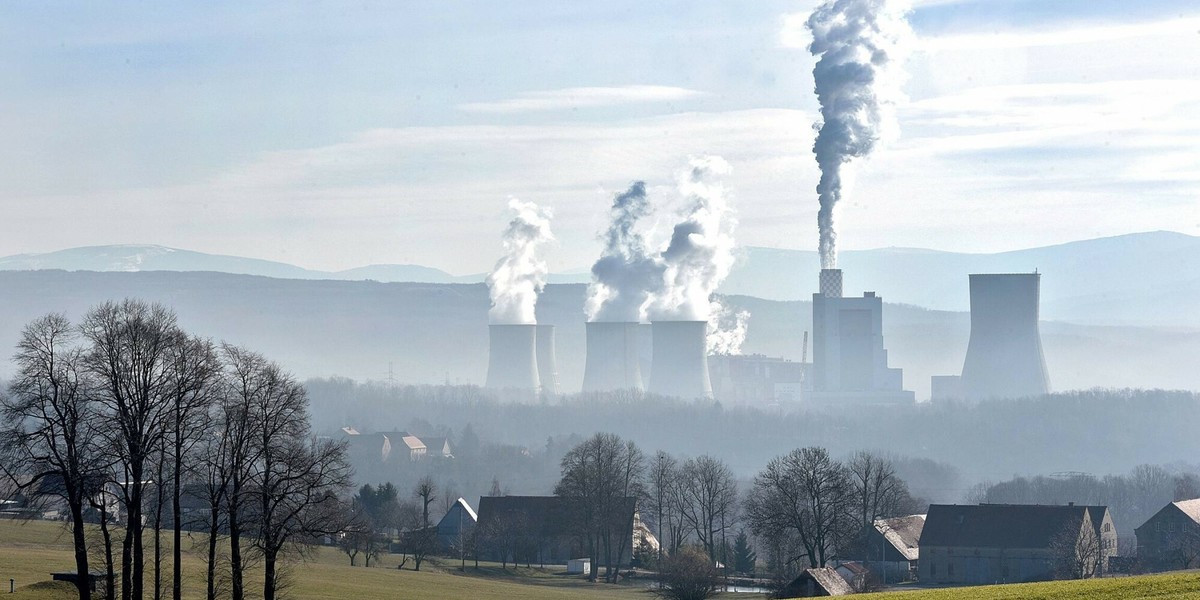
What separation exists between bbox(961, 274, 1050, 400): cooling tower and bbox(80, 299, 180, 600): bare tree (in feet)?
357

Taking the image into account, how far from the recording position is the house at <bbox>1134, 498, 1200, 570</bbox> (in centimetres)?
6197

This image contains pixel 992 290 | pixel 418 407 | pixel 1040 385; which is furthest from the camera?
pixel 418 407

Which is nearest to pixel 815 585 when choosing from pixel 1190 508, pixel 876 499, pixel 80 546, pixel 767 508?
pixel 767 508

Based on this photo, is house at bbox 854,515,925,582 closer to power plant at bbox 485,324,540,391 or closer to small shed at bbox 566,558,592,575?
small shed at bbox 566,558,592,575

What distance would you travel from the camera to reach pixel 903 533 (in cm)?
6600

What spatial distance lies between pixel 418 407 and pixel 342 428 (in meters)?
28.4

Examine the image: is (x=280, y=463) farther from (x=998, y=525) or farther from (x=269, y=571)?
(x=998, y=525)

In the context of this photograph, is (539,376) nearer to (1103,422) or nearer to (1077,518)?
(1103,422)

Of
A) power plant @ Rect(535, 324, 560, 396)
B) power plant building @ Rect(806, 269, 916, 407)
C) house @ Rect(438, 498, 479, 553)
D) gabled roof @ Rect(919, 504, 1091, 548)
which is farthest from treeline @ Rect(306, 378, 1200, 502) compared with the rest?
gabled roof @ Rect(919, 504, 1091, 548)

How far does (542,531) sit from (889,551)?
48.4 feet

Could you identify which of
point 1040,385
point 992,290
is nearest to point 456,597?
point 992,290

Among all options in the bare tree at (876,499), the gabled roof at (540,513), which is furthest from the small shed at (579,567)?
the bare tree at (876,499)

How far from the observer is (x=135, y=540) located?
27891mm

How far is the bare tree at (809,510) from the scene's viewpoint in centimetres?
5684
